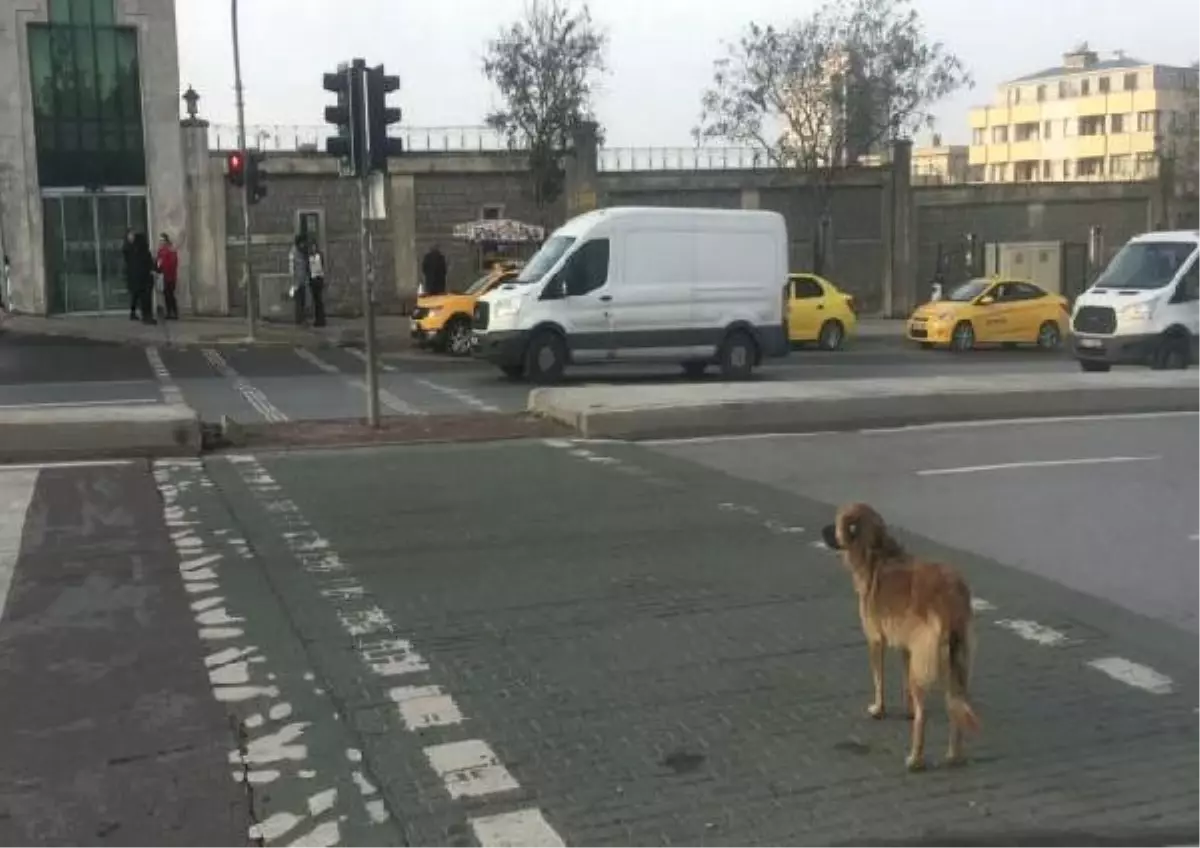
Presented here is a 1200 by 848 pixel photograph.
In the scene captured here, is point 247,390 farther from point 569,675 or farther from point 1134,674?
point 1134,674

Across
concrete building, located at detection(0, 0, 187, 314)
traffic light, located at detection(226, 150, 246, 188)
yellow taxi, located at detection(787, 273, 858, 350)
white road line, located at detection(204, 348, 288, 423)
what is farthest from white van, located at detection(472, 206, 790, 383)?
concrete building, located at detection(0, 0, 187, 314)

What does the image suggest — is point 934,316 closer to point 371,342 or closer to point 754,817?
point 371,342

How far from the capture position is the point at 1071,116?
11800 cm

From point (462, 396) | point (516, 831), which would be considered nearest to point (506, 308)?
point (462, 396)

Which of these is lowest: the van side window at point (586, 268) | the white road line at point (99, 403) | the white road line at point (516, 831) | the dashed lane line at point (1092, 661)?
the white road line at point (516, 831)

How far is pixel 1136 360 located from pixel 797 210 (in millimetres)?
17456

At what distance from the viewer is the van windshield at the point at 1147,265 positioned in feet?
68.1

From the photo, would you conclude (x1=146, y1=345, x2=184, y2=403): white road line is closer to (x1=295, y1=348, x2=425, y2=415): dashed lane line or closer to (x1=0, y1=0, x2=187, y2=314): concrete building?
(x1=295, y1=348, x2=425, y2=415): dashed lane line

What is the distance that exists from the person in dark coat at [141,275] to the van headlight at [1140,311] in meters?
20.9

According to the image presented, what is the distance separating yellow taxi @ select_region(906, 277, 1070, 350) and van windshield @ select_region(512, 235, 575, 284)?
11456mm

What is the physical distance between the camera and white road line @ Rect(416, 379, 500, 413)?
16.6 metres

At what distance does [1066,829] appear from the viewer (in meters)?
4.16

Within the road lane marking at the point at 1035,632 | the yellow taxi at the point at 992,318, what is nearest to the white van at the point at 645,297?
the yellow taxi at the point at 992,318

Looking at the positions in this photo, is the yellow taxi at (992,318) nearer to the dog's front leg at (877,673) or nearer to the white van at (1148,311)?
the white van at (1148,311)
